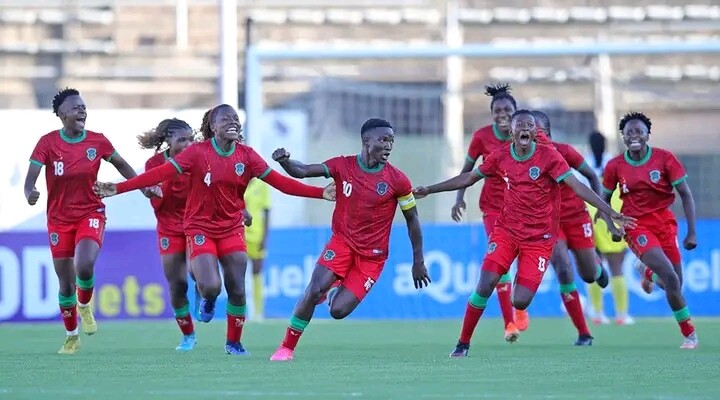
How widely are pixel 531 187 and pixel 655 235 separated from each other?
1.94m

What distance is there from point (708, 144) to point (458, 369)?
17.5 metres

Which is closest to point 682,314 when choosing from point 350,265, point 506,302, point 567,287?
point 567,287

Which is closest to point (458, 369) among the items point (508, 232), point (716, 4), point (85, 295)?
point (508, 232)

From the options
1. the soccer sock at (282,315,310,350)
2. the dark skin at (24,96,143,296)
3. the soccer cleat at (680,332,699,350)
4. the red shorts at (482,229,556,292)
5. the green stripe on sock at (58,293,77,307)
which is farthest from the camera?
the soccer cleat at (680,332,699,350)

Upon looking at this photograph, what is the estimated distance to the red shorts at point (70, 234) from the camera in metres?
14.2

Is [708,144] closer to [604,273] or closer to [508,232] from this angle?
[604,273]

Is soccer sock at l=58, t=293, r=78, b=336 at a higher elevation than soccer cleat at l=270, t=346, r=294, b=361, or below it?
higher

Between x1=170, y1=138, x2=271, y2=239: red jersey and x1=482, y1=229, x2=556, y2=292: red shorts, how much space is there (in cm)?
201

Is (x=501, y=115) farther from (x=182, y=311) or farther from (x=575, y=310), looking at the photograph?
(x=182, y=311)

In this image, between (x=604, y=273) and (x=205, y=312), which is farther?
(x=604, y=273)

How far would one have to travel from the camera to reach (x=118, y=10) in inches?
1387

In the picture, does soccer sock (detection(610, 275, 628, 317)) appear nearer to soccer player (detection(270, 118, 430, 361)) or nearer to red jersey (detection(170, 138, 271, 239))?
soccer player (detection(270, 118, 430, 361))

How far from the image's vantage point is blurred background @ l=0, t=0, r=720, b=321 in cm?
2152

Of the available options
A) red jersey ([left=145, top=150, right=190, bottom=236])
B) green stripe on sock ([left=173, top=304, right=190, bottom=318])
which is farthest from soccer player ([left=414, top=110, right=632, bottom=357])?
green stripe on sock ([left=173, top=304, right=190, bottom=318])
